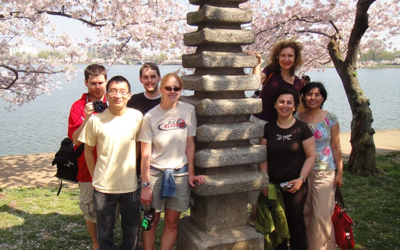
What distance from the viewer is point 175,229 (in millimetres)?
3623

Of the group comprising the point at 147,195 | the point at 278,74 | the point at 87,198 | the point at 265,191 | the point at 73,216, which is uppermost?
the point at 278,74

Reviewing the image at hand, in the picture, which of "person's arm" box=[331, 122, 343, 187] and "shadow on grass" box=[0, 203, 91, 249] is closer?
"person's arm" box=[331, 122, 343, 187]

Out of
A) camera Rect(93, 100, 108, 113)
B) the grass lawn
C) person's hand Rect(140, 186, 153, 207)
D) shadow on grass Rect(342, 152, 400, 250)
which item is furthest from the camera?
shadow on grass Rect(342, 152, 400, 250)

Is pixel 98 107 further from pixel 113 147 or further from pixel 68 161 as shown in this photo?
pixel 68 161

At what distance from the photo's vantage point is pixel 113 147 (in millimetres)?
3363

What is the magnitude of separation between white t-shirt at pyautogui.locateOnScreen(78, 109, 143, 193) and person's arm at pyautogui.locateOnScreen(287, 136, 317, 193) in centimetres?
155

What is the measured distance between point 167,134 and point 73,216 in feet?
10.5

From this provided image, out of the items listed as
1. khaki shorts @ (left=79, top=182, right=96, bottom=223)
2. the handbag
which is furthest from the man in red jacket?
the handbag

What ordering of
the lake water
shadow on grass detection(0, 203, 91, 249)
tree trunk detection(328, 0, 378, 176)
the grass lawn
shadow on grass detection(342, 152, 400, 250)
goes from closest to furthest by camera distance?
1. shadow on grass detection(0, 203, 91, 249)
2. the grass lawn
3. shadow on grass detection(342, 152, 400, 250)
4. tree trunk detection(328, 0, 378, 176)
5. the lake water

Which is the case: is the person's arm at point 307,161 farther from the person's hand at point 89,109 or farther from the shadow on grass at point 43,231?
the shadow on grass at point 43,231

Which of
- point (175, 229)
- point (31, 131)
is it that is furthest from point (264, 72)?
point (31, 131)

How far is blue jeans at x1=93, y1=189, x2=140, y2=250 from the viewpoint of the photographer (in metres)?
3.45

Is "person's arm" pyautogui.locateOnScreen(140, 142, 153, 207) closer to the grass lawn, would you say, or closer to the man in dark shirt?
the man in dark shirt

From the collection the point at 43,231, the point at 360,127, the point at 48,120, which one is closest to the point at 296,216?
the point at 43,231
